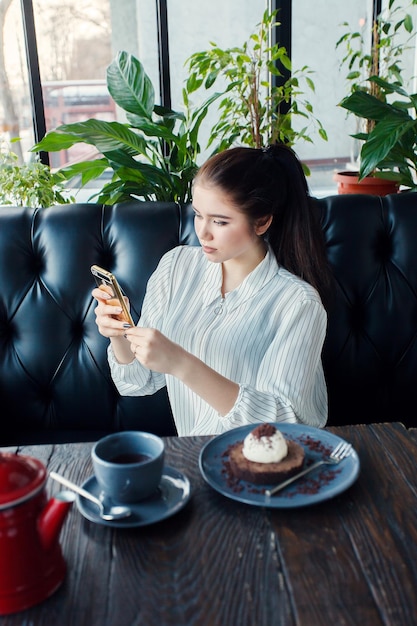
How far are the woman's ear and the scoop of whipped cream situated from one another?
68 cm

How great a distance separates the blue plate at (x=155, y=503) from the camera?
0.91 metres

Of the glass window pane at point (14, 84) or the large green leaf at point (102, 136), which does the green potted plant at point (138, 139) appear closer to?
the large green leaf at point (102, 136)

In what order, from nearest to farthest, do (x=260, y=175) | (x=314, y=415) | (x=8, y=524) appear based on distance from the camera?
(x=8, y=524), (x=314, y=415), (x=260, y=175)

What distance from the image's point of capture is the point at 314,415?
149cm

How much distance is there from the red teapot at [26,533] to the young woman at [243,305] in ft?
1.97

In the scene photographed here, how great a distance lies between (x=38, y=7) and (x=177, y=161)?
1162 millimetres

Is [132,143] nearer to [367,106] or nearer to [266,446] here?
[367,106]

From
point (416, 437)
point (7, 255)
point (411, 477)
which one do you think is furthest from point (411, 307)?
point (7, 255)

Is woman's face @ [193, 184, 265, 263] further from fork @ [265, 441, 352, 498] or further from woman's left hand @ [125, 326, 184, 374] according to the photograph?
fork @ [265, 441, 352, 498]

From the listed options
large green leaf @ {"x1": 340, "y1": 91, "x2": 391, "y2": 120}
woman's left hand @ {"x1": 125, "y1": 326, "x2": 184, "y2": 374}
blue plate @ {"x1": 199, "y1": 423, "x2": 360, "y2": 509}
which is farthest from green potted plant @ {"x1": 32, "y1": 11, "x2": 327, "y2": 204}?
blue plate @ {"x1": 199, "y1": 423, "x2": 360, "y2": 509}

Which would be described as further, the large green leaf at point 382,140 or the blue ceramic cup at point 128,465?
the large green leaf at point 382,140

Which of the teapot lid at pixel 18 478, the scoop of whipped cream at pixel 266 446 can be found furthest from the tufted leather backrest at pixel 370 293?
the teapot lid at pixel 18 478

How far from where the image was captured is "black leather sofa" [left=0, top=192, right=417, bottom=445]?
1892 millimetres

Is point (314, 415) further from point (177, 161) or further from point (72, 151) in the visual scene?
point (72, 151)
